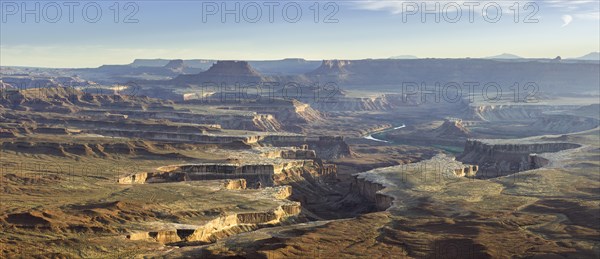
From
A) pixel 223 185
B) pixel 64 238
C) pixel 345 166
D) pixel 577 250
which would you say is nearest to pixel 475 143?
pixel 345 166

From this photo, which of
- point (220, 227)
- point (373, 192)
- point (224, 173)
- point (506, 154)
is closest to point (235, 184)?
point (224, 173)

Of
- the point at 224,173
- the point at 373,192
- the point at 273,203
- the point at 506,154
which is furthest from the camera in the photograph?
the point at 506,154

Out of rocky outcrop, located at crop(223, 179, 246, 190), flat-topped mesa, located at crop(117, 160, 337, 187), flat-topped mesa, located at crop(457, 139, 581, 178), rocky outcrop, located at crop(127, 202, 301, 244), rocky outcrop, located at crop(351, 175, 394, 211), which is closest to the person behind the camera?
rocky outcrop, located at crop(127, 202, 301, 244)

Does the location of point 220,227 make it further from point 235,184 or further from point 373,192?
point 373,192

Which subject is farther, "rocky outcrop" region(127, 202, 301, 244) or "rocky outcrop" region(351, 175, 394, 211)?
"rocky outcrop" region(351, 175, 394, 211)

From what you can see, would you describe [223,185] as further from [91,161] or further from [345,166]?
[345,166]

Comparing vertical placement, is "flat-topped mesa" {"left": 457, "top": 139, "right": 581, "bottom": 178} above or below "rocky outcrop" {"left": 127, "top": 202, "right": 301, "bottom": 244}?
above

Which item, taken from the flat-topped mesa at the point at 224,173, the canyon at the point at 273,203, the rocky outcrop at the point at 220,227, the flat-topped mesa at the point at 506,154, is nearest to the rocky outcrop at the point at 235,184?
the canyon at the point at 273,203

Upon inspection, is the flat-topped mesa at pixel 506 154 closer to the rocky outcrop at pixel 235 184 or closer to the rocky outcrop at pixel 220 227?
the rocky outcrop at pixel 235 184

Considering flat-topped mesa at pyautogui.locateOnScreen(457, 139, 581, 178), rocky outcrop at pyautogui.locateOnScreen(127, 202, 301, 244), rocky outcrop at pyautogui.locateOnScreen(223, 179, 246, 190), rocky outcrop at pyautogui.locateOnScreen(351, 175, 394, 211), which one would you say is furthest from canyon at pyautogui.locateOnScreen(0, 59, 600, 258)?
rocky outcrop at pyautogui.locateOnScreen(223, 179, 246, 190)

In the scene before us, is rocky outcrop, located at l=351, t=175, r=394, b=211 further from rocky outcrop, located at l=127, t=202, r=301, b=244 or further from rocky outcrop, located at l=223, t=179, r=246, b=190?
rocky outcrop, located at l=223, t=179, r=246, b=190

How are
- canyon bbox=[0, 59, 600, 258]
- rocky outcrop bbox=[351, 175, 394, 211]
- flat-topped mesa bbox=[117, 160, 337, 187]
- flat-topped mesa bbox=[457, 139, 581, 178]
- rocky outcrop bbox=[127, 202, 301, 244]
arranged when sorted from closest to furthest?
canyon bbox=[0, 59, 600, 258] → rocky outcrop bbox=[127, 202, 301, 244] → rocky outcrop bbox=[351, 175, 394, 211] → flat-topped mesa bbox=[117, 160, 337, 187] → flat-topped mesa bbox=[457, 139, 581, 178]
